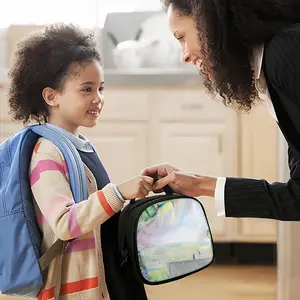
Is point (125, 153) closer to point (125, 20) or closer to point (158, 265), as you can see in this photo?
point (125, 20)

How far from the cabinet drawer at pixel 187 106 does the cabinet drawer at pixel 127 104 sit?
0.07 m

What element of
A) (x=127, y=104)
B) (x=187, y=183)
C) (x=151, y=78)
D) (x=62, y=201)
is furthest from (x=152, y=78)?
(x=62, y=201)

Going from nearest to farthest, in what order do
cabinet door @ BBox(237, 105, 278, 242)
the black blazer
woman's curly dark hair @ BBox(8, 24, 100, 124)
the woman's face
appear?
the black blazer, the woman's face, woman's curly dark hair @ BBox(8, 24, 100, 124), cabinet door @ BBox(237, 105, 278, 242)

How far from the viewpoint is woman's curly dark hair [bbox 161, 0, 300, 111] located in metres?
1.23

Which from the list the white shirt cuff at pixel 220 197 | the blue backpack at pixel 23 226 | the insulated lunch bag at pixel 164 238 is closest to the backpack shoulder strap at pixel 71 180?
the blue backpack at pixel 23 226

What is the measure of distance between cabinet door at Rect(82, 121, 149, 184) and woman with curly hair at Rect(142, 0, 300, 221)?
1604 millimetres

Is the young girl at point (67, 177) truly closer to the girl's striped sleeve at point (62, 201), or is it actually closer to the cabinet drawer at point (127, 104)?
the girl's striped sleeve at point (62, 201)

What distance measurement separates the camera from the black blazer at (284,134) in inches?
47.6

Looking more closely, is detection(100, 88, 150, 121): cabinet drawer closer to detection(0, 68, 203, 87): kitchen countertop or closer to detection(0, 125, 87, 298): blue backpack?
detection(0, 68, 203, 87): kitchen countertop

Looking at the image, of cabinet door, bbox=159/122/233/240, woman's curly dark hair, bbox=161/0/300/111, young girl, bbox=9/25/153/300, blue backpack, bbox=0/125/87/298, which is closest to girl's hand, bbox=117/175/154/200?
young girl, bbox=9/25/153/300

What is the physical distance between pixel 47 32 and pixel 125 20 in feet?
6.85

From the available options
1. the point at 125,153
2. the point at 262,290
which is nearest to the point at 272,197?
the point at 262,290

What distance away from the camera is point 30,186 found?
1.44 metres

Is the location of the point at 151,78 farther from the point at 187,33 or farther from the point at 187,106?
the point at 187,33
